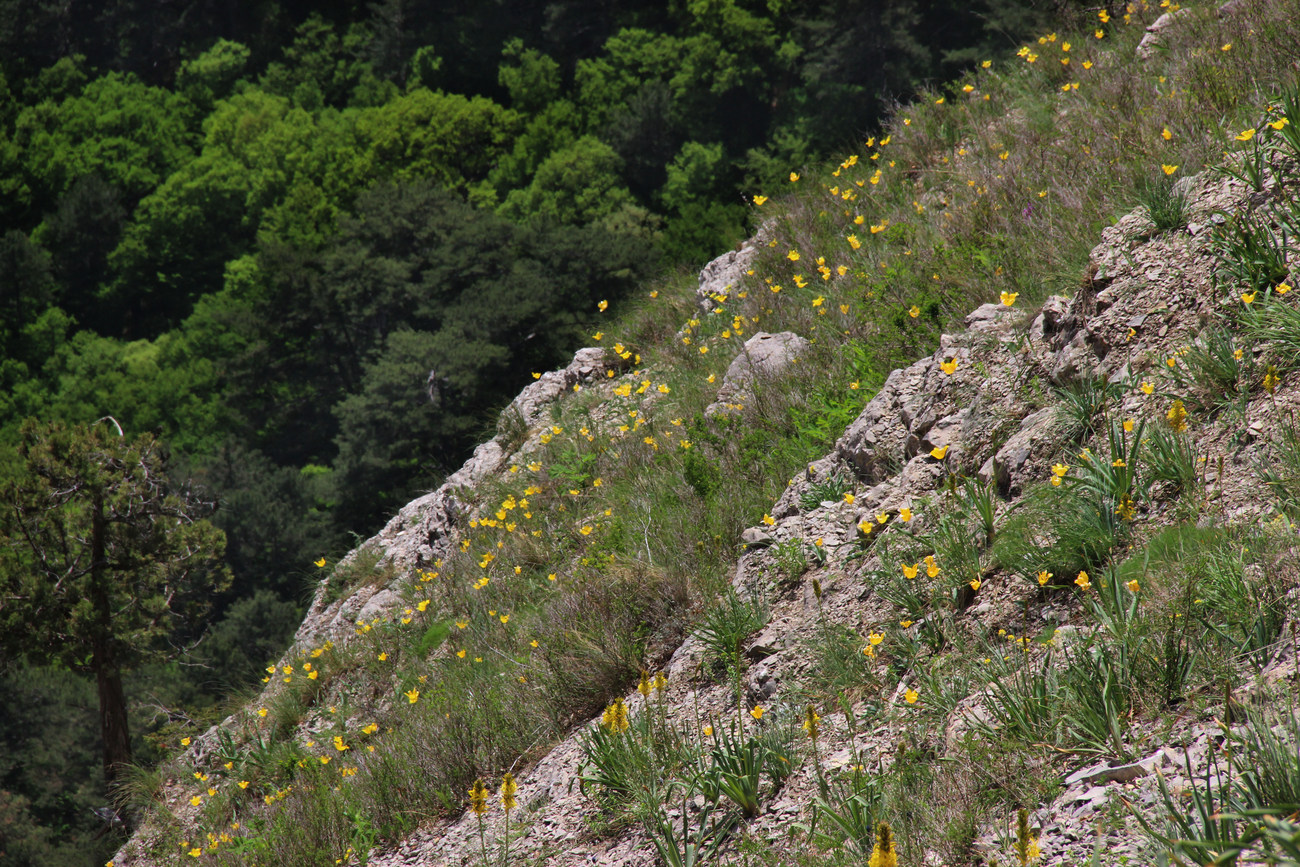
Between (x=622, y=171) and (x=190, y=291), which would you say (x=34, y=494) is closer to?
(x=622, y=171)

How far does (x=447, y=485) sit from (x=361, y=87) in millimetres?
37355

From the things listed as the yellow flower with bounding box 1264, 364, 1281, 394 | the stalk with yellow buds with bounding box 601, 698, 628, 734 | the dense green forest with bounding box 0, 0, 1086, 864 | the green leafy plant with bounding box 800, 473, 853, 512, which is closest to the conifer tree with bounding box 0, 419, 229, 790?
the dense green forest with bounding box 0, 0, 1086, 864

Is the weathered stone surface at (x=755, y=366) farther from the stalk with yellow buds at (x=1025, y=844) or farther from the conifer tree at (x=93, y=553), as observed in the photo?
the conifer tree at (x=93, y=553)

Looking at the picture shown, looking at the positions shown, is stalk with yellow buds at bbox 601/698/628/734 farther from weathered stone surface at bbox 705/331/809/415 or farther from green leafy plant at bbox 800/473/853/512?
weathered stone surface at bbox 705/331/809/415

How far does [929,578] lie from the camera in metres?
3.03

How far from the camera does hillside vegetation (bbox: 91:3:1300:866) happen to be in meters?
2.22

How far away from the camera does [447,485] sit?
312 inches

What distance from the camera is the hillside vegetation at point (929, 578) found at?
2225mm

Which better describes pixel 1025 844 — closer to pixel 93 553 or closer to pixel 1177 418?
pixel 1177 418

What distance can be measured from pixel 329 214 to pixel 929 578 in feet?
123

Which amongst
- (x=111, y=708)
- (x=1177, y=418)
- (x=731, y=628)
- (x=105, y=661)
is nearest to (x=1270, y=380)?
(x=1177, y=418)

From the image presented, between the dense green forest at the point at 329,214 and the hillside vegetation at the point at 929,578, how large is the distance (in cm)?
1291

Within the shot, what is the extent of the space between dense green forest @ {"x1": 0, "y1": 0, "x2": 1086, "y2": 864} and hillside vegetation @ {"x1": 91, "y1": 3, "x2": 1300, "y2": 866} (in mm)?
12905

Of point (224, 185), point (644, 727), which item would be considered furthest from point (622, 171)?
point (644, 727)
